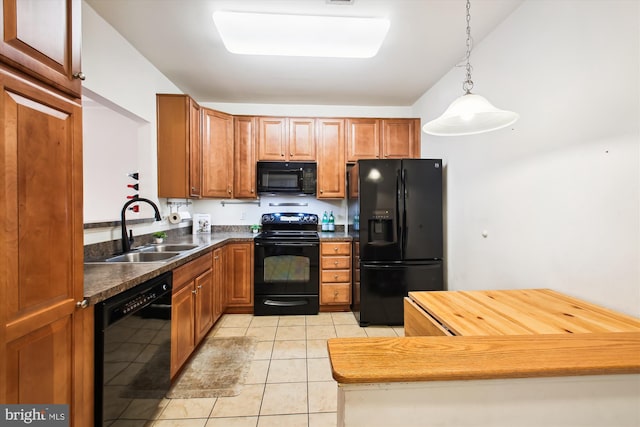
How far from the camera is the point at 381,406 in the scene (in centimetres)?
69

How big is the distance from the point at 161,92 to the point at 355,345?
306 centimetres

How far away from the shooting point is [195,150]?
2.87 meters

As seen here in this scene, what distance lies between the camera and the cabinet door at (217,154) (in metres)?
3.06

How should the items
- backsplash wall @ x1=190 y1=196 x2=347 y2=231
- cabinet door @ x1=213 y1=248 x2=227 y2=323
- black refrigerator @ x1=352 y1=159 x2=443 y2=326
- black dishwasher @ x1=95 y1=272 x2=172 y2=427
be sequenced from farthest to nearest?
1. backsplash wall @ x1=190 y1=196 x2=347 y2=231
2. black refrigerator @ x1=352 y1=159 x2=443 y2=326
3. cabinet door @ x1=213 y1=248 x2=227 y2=323
4. black dishwasher @ x1=95 y1=272 x2=172 y2=427

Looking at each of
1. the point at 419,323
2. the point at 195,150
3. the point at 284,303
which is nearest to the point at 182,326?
the point at 284,303

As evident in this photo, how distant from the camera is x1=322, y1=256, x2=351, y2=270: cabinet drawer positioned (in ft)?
10.1

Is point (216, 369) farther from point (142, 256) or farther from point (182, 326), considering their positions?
point (142, 256)

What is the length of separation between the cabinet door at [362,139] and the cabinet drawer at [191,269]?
205 cm

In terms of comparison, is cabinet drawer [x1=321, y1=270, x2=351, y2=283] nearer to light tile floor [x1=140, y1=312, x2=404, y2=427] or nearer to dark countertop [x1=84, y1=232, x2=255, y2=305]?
light tile floor [x1=140, y1=312, x2=404, y2=427]

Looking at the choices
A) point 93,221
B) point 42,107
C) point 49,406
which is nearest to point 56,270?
point 49,406

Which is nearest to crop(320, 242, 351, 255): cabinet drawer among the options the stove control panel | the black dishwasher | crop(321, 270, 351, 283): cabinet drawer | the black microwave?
crop(321, 270, 351, 283): cabinet drawer

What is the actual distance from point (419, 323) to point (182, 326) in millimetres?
1598

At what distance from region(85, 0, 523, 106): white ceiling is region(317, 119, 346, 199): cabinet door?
384 mm

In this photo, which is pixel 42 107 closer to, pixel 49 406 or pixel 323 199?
pixel 49 406
